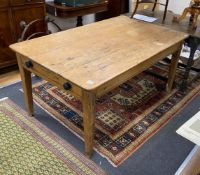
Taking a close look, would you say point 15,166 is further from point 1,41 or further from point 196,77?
point 196,77

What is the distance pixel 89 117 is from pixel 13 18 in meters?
1.49

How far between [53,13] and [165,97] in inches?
64.9

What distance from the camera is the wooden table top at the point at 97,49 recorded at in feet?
4.66

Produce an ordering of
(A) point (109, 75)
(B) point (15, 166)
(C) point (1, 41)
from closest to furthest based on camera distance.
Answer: (A) point (109, 75)
(B) point (15, 166)
(C) point (1, 41)

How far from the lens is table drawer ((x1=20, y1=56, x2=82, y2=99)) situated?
1.39m

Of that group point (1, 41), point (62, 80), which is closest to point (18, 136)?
point (62, 80)

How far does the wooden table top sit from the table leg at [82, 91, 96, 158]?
0.29ft

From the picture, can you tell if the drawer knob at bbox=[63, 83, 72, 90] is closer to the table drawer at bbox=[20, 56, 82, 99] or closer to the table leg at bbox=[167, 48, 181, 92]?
the table drawer at bbox=[20, 56, 82, 99]

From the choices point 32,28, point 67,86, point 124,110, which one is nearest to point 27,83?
point 67,86

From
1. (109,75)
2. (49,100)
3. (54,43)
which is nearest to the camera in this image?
(109,75)

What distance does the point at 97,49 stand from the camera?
1701mm

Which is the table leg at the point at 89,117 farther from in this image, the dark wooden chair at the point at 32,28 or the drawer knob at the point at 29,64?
the dark wooden chair at the point at 32,28

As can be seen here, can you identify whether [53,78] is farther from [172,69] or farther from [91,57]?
[172,69]

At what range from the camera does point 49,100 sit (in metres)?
2.20
